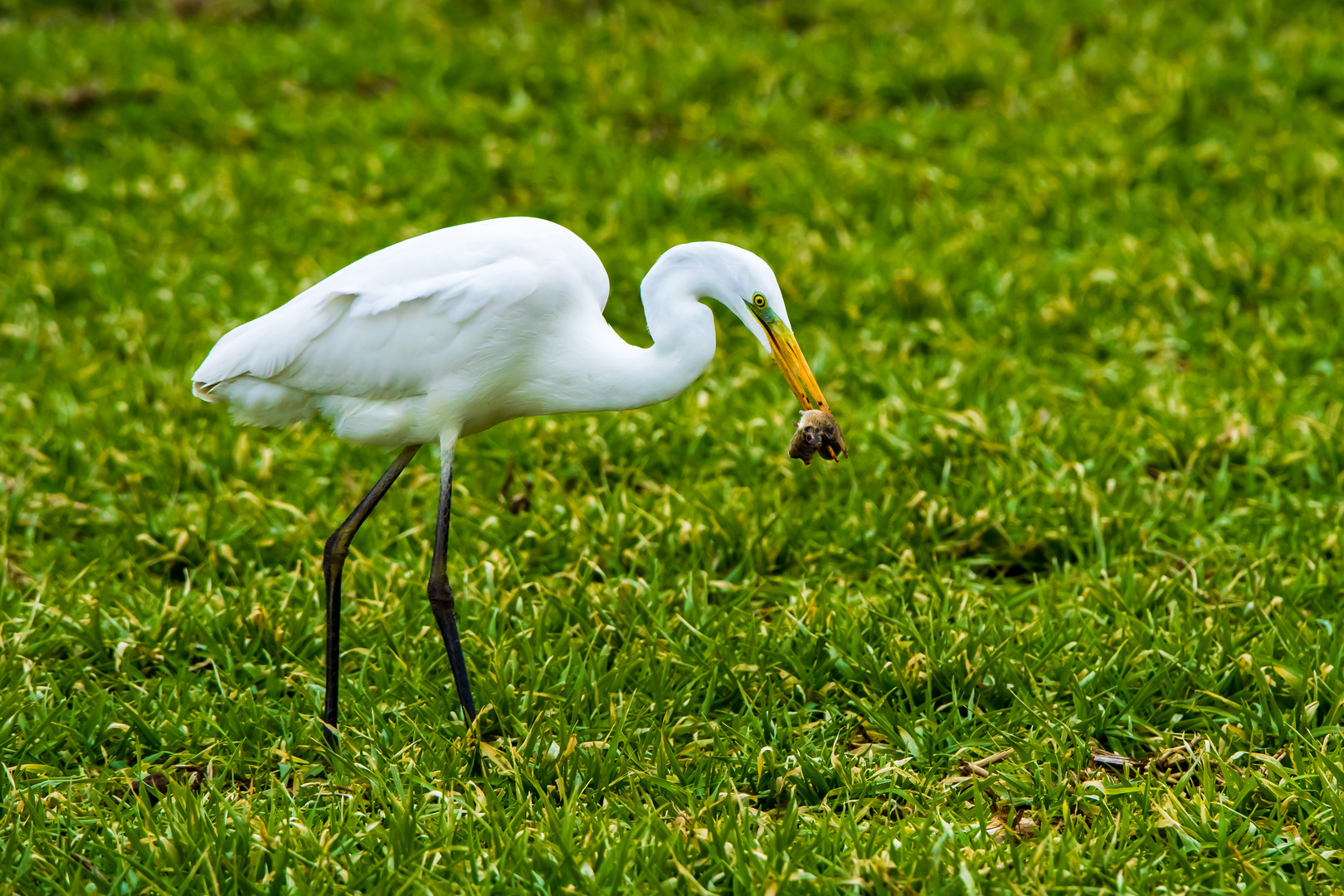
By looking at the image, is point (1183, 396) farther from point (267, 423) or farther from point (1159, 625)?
point (267, 423)

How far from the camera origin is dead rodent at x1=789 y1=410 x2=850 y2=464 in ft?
9.36

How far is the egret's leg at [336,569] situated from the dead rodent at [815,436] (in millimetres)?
1055

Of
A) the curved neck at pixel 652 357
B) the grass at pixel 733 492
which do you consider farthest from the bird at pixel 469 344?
the grass at pixel 733 492

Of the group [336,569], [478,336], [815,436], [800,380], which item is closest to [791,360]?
[800,380]

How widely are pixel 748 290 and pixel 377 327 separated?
0.94 metres

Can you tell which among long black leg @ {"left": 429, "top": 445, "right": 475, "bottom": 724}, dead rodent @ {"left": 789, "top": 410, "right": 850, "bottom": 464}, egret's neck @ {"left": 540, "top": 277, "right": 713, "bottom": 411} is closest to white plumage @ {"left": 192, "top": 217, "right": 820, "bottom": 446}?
egret's neck @ {"left": 540, "top": 277, "right": 713, "bottom": 411}

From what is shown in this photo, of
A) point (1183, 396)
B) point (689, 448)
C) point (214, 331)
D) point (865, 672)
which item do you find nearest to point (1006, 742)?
point (865, 672)

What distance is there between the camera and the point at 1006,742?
3020 millimetres

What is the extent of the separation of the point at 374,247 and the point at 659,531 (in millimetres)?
2862

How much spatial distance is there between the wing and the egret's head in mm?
356

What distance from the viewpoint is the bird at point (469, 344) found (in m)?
2.88

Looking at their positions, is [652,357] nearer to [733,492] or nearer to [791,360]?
[791,360]

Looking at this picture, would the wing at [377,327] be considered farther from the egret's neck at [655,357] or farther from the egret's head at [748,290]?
→ the egret's head at [748,290]

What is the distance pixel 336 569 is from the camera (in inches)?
126
